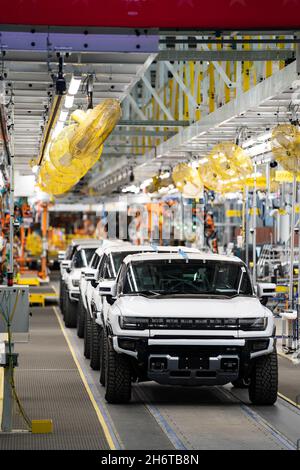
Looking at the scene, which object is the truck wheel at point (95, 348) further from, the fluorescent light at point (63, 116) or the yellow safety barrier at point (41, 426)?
the yellow safety barrier at point (41, 426)

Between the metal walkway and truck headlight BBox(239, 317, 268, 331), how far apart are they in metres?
1.91

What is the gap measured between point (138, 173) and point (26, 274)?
7.84 meters

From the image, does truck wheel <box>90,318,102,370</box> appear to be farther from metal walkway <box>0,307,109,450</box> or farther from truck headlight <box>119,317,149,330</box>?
truck headlight <box>119,317,149,330</box>

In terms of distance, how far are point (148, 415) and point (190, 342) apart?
3.00 ft

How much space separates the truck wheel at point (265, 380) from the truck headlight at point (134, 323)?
4.44 feet

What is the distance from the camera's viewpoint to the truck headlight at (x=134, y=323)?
12.3m

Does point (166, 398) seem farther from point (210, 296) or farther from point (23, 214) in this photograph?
point (23, 214)

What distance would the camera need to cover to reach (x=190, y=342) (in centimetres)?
1213

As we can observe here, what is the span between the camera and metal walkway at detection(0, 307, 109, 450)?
34.0 ft

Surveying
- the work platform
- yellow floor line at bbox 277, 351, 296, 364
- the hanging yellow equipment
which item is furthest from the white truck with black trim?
the work platform

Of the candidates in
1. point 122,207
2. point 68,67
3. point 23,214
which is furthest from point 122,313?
point 122,207

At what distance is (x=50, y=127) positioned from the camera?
60.0 feet

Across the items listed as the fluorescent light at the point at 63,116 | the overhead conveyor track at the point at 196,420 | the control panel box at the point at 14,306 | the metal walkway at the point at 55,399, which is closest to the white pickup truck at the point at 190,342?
the overhead conveyor track at the point at 196,420

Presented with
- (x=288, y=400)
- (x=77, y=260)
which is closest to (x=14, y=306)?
(x=288, y=400)
